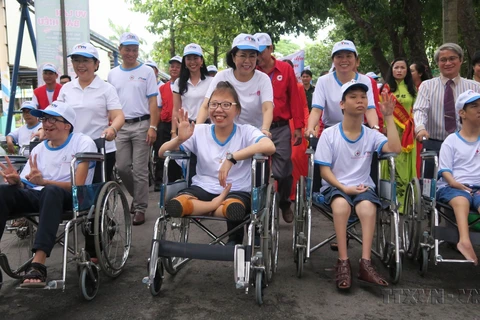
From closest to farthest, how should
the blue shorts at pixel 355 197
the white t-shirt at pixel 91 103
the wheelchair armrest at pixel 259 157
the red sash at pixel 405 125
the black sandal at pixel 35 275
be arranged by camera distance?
the black sandal at pixel 35 275, the wheelchair armrest at pixel 259 157, the blue shorts at pixel 355 197, the white t-shirt at pixel 91 103, the red sash at pixel 405 125

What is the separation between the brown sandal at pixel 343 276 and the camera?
3.38 m

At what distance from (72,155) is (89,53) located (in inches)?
43.7

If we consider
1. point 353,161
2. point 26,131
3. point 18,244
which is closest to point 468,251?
point 353,161

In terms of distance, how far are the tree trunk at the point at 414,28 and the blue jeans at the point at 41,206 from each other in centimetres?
967

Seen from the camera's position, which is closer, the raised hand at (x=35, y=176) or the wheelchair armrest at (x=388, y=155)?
the raised hand at (x=35, y=176)

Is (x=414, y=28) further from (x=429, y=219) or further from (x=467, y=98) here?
(x=429, y=219)

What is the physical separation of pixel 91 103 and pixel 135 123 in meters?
1.14

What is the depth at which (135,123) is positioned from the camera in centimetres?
552

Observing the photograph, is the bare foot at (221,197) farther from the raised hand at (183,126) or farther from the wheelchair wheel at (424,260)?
the wheelchair wheel at (424,260)

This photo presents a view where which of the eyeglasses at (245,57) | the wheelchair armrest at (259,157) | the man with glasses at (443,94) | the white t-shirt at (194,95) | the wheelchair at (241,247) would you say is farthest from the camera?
the white t-shirt at (194,95)

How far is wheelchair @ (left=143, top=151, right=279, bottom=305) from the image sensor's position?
3033mm

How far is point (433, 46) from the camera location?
16672mm

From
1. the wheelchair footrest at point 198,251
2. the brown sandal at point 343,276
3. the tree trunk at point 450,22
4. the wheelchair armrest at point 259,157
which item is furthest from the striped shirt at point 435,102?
the tree trunk at point 450,22

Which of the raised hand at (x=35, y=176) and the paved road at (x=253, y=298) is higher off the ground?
the raised hand at (x=35, y=176)
